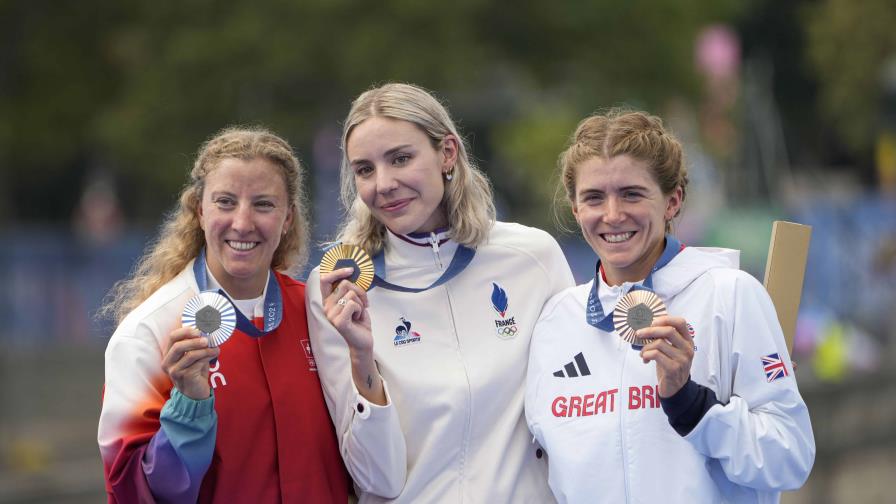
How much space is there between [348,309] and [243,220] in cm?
52

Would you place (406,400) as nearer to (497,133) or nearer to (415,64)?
(415,64)

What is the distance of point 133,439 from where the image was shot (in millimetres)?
4406

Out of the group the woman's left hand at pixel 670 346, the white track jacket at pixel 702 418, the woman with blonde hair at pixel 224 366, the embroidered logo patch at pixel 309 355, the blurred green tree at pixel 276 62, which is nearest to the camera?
the woman's left hand at pixel 670 346

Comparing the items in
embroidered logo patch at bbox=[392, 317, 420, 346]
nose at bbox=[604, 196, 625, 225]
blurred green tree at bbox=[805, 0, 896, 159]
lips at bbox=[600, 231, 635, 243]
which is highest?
blurred green tree at bbox=[805, 0, 896, 159]

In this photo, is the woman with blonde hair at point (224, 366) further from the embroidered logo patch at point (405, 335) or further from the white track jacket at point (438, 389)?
the embroidered logo patch at point (405, 335)

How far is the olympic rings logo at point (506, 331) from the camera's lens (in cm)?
490

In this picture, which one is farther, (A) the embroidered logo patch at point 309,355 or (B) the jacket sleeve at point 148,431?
(A) the embroidered logo patch at point 309,355

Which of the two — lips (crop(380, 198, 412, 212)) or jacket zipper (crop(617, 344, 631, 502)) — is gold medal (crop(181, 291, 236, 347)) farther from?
jacket zipper (crop(617, 344, 631, 502))

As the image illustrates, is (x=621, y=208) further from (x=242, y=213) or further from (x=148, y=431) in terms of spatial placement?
(x=148, y=431)

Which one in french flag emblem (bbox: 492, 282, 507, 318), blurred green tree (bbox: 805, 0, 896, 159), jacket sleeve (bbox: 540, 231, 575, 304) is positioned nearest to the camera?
french flag emblem (bbox: 492, 282, 507, 318)

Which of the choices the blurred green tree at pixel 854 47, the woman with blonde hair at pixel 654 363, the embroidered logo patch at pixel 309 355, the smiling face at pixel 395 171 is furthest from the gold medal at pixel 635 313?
the blurred green tree at pixel 854 47

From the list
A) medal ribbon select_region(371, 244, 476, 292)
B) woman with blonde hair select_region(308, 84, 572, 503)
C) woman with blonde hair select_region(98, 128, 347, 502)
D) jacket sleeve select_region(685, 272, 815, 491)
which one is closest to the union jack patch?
jacket sleeve select_region(685, 272, 815, 491)

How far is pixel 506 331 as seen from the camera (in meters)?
4.91

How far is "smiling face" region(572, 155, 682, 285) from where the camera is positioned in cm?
441
